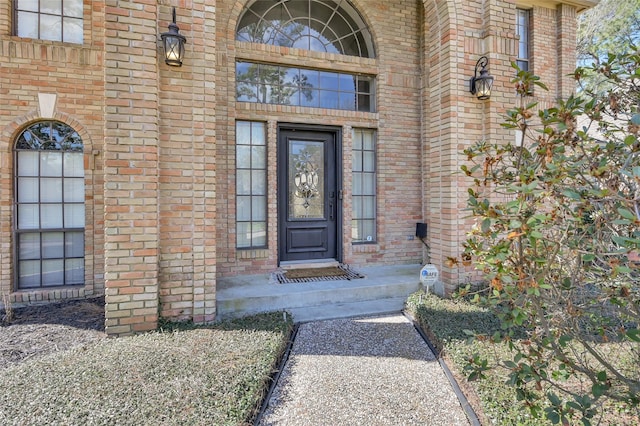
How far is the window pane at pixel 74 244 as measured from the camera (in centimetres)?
461

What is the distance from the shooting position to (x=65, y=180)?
456 cm

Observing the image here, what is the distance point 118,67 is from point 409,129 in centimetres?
420

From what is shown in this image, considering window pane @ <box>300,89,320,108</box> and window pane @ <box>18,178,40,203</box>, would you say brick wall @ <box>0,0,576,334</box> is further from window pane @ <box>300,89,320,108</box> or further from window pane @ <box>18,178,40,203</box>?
window pane @ <box>300,89,320,108</box>

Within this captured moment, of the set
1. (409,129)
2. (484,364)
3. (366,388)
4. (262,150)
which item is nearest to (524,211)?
(484,364)

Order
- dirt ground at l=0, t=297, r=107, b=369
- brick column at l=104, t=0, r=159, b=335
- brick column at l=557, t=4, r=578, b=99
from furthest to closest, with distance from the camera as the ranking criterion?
brick column at l=557, t=4, r=578, b=99
brick column at l=104, t=0, r=159, b=335
dirt ground at l=0, t=297, r=107, b=369

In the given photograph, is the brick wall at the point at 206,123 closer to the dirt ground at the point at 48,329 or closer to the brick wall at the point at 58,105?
the brick wall at the point at 58,105

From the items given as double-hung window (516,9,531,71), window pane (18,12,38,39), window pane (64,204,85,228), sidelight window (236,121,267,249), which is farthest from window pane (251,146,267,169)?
double-hung window (516,9,531,71)

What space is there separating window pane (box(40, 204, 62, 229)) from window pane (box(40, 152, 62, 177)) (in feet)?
1.42

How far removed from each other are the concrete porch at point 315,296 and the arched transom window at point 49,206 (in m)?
2.16

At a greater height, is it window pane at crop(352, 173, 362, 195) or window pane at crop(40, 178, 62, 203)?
window pane at crop(352, 173, 362, 195)

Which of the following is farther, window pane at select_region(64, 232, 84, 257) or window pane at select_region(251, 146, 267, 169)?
window pane at select_region(251, 146, 267, 169)

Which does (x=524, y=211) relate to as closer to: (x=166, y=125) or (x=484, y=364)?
(x=484, y=364)

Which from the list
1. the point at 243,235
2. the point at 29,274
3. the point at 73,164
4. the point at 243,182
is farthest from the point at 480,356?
the point at 29,274

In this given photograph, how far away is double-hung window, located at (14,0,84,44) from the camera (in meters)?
4.38
